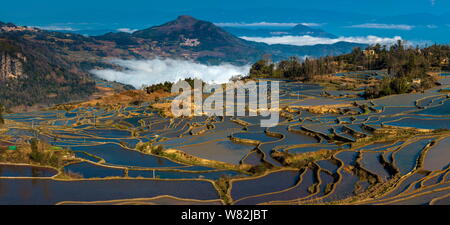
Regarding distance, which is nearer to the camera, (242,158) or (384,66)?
(242,158)

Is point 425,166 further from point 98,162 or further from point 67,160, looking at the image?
point 67,160

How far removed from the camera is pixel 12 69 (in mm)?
99625

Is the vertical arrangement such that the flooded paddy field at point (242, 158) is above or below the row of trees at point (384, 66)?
below

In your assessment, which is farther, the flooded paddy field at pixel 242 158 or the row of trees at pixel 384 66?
the row of trees at pixel 384 66

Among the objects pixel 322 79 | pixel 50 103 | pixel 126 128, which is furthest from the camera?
pixel 50 103

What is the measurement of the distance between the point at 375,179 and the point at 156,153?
36.2 feet

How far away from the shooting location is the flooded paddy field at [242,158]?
1459 centimetres

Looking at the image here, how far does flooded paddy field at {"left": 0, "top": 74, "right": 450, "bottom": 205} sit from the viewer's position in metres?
14.6

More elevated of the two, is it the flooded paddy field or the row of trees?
the row of trees

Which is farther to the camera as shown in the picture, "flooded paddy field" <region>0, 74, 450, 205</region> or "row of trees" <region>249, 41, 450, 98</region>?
"row of trees" <region>249, 41, 450, 98</region>

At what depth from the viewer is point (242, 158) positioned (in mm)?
20453

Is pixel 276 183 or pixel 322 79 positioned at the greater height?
pixel 322 79

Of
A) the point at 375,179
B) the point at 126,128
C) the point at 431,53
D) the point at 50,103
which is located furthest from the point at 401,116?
the point at 50,103

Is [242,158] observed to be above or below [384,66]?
below
